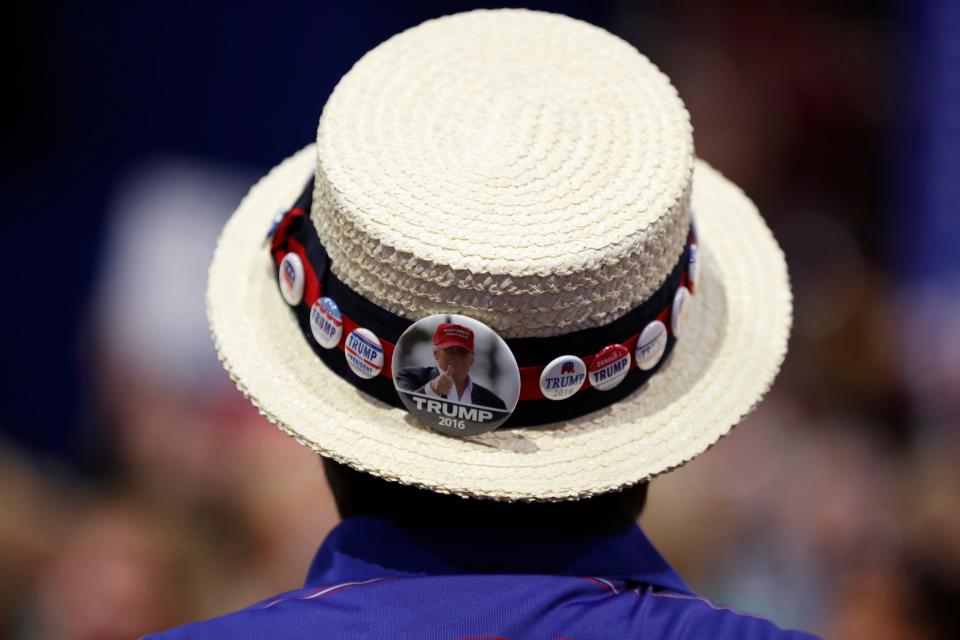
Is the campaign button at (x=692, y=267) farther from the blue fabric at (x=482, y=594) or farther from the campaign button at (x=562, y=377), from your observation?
the blue fabric at (x=482, y=594)

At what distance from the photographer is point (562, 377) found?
1.54 meters

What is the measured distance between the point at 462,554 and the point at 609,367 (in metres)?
0.32

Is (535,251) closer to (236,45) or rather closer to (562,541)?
(562,541)

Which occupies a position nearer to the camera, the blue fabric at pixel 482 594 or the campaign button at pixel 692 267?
the blue fabric at pixel 482 594

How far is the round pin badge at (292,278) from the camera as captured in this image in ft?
5.52

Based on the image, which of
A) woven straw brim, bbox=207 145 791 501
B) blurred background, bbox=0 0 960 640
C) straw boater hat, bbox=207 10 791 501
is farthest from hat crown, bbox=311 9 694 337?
blurred background, bbox=0 0 960 640

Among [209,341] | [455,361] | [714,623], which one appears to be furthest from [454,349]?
[209,341]

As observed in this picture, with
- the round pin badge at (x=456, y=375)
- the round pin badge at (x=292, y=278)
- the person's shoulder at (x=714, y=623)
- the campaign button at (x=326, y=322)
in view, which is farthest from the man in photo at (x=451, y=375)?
the person's shoulder at (x=714, y=623)

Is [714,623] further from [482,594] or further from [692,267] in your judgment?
[692,267]

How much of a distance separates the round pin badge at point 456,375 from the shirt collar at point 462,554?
15 centimetres

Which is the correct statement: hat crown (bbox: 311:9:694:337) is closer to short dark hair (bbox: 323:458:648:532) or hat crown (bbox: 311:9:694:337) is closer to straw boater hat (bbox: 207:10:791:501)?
straw boater hat (bbox: 207:10:791:501)

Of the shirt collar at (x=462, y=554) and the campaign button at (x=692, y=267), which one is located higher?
the campaign button at (x=692, y=267)

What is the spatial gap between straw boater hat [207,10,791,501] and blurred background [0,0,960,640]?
57.5 inches

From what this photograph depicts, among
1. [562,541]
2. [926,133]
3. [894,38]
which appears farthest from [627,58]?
[894,38]
